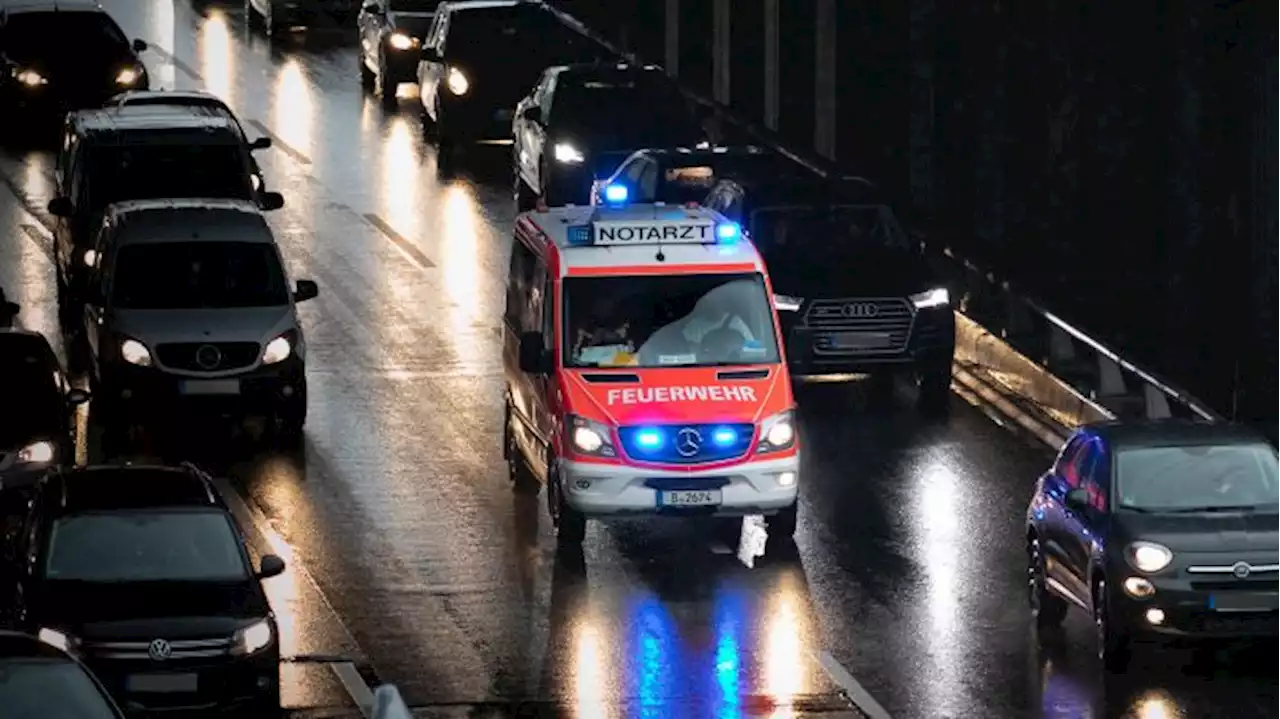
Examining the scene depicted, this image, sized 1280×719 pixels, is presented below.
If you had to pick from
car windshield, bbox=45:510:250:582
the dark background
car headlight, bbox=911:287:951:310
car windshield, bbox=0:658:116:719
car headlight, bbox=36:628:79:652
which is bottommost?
the dark background

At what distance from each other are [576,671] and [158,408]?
8.33 m

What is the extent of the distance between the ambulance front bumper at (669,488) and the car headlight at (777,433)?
0.11 metres

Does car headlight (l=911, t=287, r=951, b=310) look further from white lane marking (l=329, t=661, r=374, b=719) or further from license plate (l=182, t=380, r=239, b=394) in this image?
white lane marking (l=329, t=661, r=374, b=719)

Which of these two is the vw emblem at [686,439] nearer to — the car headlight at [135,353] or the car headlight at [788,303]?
the car headlight at [788,303]

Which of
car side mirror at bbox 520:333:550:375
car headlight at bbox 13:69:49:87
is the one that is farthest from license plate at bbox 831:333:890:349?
car headlight at bbox 13:69:49:87

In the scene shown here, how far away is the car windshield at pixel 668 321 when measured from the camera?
26109mm

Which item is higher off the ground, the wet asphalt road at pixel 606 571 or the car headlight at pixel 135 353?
the car headlight at pixel 135 353

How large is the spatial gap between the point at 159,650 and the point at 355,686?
1.96 meters

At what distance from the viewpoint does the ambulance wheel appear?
84.7 ft

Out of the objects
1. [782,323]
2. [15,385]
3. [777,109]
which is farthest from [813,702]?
[777,109]

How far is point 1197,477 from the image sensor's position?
2319 centimetres

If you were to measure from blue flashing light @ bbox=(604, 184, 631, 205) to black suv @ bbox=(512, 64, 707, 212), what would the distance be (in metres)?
2.07

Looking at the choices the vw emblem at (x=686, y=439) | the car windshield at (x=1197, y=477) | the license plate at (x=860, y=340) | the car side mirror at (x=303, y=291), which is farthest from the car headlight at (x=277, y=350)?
the car windshield at (x=1197, y=477)

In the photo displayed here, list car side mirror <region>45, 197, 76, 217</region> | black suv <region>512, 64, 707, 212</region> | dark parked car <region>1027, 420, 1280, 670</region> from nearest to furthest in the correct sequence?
1. dark parked car <region>1027, 420, 1280, 670</region>
2. car side mirror <region>45, 197, 76, 217</region>
3. black suv <region>512, 64, 707, 212</region>
